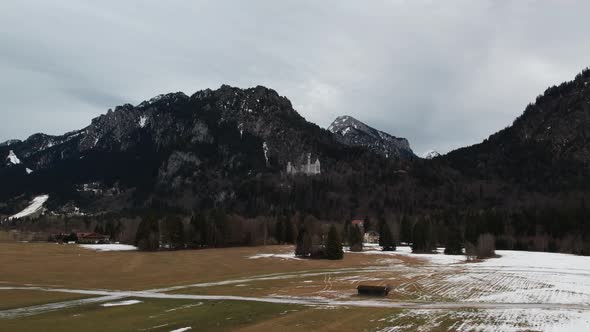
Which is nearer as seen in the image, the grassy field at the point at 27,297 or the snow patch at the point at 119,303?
the snow patch at the point at 119,303

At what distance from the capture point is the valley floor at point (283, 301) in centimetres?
3566

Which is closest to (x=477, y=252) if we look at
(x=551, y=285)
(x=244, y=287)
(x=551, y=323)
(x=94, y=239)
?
(x=551, y=285)

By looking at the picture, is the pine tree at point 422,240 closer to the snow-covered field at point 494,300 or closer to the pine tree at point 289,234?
the pine tree at point 289,234

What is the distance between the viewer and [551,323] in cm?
3509

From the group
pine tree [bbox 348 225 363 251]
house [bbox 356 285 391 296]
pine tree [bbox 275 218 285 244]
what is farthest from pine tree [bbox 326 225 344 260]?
house [bbox 356 285 391 296]

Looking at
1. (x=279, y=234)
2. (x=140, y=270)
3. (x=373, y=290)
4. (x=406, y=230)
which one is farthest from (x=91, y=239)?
(x=373, y=290)

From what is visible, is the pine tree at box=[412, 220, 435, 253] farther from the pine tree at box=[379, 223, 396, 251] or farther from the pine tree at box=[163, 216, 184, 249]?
the pine tree at box=[163, 216, 184, 249]

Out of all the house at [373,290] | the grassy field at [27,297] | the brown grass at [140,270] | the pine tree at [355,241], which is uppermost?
the pine tree at [355,241]

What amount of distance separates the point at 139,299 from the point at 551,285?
52.1 metres

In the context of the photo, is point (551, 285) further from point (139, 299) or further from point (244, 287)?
point (139, 299)

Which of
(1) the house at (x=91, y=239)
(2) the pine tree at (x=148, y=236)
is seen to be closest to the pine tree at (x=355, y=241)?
(2) the pine tree at (x=148, y=236)

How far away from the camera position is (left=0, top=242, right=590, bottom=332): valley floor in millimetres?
35656

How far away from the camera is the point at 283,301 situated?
4831 cm

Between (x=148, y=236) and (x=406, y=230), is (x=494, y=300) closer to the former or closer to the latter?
(x=148, y=236)
